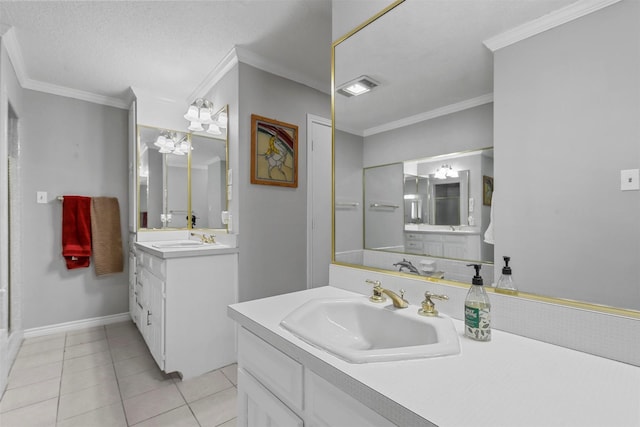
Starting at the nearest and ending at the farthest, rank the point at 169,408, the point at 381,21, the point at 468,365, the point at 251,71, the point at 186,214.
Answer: the point at 468,365 < the point at 381,21 < the point at 169,408 < the point at 251,71 < the point at 186,214

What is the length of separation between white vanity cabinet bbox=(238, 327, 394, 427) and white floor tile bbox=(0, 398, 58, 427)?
1.42 m

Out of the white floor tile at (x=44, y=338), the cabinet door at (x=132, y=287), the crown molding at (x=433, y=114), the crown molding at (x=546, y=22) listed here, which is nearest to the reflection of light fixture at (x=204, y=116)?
the cabinet door at (x=132, y=287)

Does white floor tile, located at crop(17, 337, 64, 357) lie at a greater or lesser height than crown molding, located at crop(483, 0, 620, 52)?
lesser

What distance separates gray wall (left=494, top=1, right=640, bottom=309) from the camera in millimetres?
720

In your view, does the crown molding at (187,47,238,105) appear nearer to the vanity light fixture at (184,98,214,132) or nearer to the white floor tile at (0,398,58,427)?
the vanity light fixture at (184,98,214,132)

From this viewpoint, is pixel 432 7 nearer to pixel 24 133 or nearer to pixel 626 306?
pixel 626 306

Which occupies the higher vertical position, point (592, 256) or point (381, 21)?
point (381, 21)

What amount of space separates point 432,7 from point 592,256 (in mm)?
1007

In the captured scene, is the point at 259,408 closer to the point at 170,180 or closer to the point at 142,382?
the point at 142,382

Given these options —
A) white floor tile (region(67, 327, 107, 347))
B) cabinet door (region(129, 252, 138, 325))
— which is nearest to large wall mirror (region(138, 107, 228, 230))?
cabinet door (region(129, 252, 138, 325))

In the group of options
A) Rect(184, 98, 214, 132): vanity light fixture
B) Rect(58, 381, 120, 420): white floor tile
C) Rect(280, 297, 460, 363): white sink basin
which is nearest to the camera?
Rect(280, 297, 460, 363): white sink basin

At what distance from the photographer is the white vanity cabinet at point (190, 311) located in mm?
2023

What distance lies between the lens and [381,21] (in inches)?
52.2

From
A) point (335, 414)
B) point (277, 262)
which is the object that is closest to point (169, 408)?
point (277, 262)
